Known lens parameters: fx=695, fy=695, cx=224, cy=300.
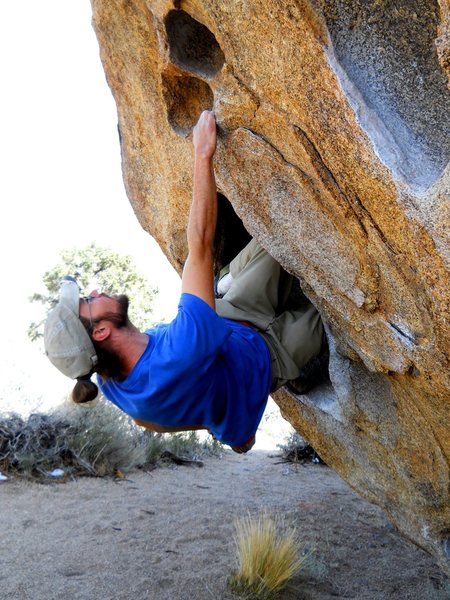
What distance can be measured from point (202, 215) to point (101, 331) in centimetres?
80

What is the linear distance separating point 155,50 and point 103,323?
1.48 metres

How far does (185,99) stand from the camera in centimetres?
382

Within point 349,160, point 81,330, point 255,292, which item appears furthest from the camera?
point 255,292

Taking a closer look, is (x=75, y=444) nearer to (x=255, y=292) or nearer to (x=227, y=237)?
(x=227, y=237)

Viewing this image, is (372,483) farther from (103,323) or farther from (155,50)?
(155,50)

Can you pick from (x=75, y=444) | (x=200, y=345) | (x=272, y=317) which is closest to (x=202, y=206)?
(x=200, y=345)

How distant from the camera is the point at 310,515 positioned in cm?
638

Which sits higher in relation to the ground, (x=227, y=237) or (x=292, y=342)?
(x=227, y=237)

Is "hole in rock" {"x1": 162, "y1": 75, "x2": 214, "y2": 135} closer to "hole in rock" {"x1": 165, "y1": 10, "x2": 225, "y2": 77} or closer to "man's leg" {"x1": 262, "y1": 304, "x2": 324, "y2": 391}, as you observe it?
"hole in rock" {"x1": 165, "y1": 10, "x2": 225, "y2": 77}

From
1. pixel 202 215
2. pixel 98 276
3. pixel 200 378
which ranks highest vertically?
pixel 202 215

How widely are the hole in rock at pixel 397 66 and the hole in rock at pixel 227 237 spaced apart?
1.98 m

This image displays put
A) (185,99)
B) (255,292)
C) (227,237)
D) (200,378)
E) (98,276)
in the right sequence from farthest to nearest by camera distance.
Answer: (98,276) < (227,237) < (255,292) < (185,99) < (200,378)

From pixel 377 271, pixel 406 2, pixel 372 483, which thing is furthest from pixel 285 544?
pixel 406 2

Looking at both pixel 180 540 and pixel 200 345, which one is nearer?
pixel 200 345
